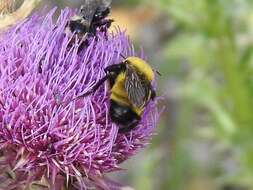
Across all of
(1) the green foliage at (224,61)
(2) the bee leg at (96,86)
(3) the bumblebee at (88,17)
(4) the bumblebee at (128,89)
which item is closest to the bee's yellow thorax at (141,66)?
(4) the bumblebee at (128,89)

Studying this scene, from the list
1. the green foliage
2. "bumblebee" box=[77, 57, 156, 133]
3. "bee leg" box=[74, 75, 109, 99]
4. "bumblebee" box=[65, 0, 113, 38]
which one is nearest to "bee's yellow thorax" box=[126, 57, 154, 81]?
"bumblebee" box=[77, 57, 156, 133]

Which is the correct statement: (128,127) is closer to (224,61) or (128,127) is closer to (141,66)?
(141,66)

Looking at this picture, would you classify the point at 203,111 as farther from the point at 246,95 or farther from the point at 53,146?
the point at 53,146

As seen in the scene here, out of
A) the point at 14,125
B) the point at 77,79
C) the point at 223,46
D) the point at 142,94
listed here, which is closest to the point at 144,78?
the point at 142,94

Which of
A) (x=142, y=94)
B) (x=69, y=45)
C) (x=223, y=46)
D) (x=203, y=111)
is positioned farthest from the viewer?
(x=203, y=111)

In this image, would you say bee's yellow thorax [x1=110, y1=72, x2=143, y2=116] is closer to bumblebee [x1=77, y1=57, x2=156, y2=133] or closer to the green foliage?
bumblebee [x1=77, y1=57, x2=156, y2=133]

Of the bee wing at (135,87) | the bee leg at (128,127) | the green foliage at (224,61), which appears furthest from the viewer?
the green foliage at (224,61)

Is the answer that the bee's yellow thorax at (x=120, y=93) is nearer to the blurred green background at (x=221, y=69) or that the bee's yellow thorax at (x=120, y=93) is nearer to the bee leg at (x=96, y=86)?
the bee leg at (x=96, y=86)
